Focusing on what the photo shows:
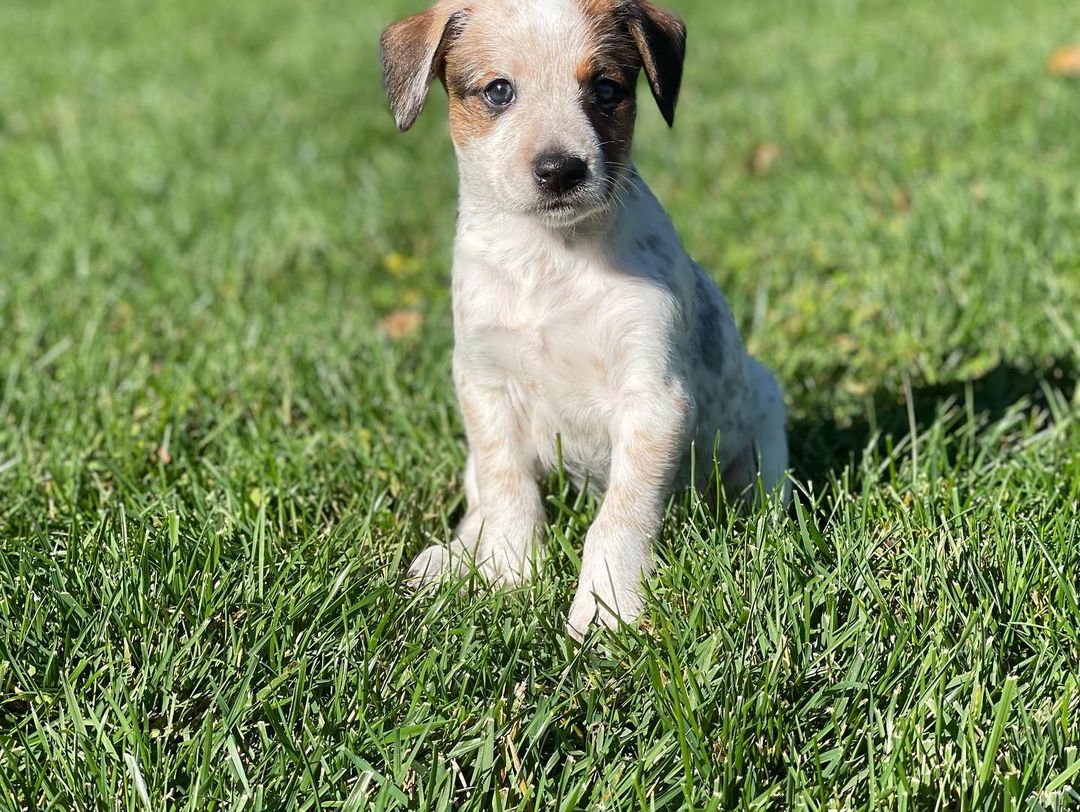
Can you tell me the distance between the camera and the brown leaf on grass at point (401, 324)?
237 inches

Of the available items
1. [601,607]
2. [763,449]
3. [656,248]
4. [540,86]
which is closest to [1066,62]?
[763,449]

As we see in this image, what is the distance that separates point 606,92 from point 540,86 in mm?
211

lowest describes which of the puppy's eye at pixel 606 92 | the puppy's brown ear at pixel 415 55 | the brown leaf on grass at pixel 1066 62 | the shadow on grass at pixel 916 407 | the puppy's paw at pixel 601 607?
the shadow on grass at pixel 916 407

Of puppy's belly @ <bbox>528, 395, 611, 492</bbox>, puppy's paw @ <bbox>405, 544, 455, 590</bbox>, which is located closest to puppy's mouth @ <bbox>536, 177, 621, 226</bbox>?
puppy's belly @ <bbox>528, 395, 611, 492</bbox>

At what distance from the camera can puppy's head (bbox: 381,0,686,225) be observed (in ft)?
11.7

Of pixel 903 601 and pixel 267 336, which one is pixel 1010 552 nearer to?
pixel 903 601

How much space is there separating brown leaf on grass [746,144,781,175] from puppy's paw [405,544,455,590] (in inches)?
203

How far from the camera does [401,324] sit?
20.3ft

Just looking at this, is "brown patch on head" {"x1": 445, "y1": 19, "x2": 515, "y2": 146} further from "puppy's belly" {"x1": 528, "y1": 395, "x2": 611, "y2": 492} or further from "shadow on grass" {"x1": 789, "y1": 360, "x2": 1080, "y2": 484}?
"shadow on grass" {"x1": 789, "y1": 360, "x2": 1080, "y2": 484}

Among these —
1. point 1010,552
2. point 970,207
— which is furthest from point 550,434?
point 970,207

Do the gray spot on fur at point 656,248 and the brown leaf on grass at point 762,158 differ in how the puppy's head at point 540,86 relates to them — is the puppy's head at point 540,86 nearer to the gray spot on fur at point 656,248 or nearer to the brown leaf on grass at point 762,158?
the gray spot on fur at point 656,248

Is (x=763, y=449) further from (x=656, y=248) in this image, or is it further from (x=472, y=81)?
(x=472, y=81)

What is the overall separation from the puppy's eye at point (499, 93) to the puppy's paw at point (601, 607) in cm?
146

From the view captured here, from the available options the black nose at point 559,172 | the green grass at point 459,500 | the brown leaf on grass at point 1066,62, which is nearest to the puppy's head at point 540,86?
the black nose at point 559,172
